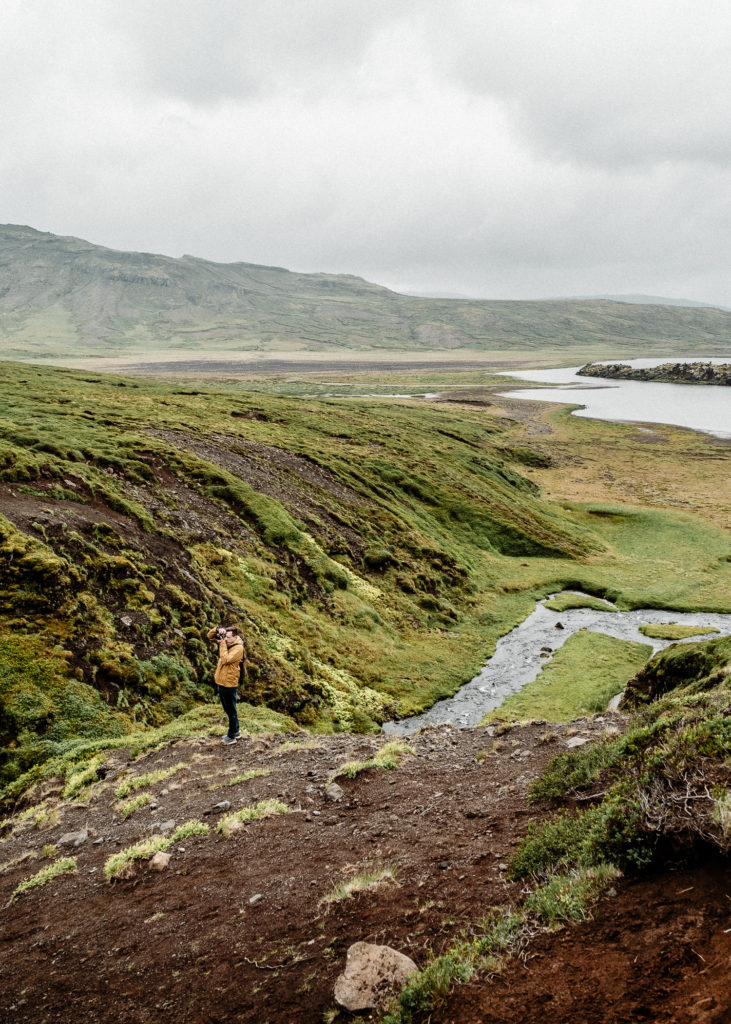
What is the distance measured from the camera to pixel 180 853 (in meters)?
11.3

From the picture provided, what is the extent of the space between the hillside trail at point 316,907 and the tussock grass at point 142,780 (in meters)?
0.21

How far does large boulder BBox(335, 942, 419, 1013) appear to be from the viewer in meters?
6.18

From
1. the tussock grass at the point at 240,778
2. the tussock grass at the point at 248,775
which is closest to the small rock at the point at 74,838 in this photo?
the tussock grass at the point at 240,778

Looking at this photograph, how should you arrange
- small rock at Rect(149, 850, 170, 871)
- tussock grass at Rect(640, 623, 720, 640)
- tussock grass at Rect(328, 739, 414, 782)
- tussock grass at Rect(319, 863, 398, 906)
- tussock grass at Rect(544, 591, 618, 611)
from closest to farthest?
tussock grass at Rect(319, 863, 398, 906) < small rock at Rect(149, 850, 170, 871) < tussock grass at Rect(328, 739, 414, 782) < tussock grass at Rect(640, 623, 720, 640) < tussock grass at Rect(544, 591, 618, 611)

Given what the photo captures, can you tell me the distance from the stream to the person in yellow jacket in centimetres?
925

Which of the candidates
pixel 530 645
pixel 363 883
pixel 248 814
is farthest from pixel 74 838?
pixel 530 645

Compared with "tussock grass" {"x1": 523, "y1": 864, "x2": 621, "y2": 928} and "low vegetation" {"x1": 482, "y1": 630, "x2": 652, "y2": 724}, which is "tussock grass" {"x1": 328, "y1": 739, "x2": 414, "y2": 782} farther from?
"low vegetation" {"x1": 482, "y1": 630, "x2": 652, "y2": 724}

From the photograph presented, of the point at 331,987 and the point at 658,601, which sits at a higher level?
the point at 331,987

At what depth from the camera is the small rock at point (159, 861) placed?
35.3ft

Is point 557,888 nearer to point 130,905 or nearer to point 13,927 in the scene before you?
point 130,905

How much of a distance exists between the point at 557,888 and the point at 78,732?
15.6 meters

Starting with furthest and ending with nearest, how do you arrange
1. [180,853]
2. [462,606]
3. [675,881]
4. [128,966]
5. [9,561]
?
[462,606]
[9,561]
[180,853]
[128,966]
[675,881]

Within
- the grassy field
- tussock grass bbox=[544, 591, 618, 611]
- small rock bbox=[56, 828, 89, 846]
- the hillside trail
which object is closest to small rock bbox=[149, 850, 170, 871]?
the hillside trail

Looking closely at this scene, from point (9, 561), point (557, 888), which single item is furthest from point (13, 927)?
point (9, 561)
